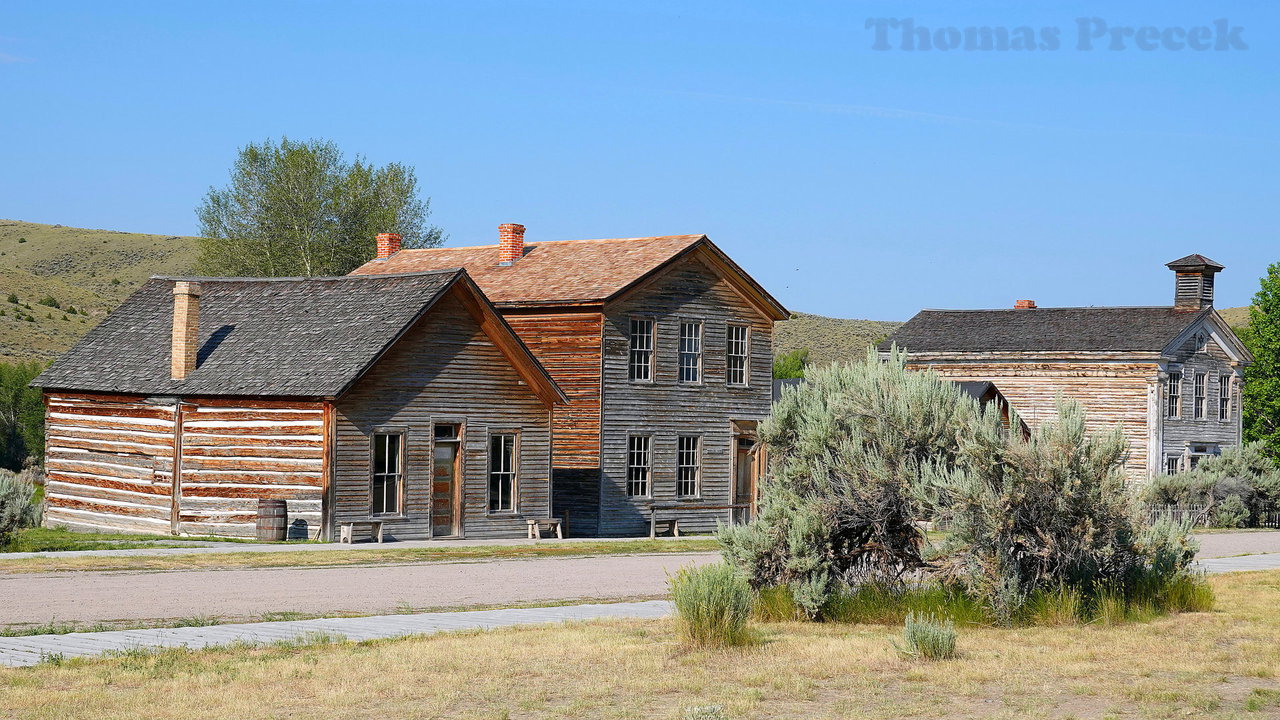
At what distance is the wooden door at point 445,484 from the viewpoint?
29.5 metres

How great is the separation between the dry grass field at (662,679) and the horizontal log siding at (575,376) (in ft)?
66.3

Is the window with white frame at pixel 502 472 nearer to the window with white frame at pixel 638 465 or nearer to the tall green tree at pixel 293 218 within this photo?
the window with white frame at pixel 638 465

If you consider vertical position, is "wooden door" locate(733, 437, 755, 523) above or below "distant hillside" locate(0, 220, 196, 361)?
below

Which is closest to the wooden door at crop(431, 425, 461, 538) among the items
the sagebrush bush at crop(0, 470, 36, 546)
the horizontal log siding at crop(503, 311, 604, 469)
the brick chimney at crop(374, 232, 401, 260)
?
the horizontal log siding at crop(503, 311, 604, 469)

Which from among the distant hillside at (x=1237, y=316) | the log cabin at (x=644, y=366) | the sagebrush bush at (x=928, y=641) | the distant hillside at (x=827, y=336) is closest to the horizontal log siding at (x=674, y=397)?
the log cabin at (x=644, y=366)

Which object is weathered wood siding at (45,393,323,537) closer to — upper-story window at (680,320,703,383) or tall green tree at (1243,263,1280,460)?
upper-story window at (680,320,703,383)

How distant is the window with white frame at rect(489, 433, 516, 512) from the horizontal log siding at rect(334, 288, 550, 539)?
0.55ft

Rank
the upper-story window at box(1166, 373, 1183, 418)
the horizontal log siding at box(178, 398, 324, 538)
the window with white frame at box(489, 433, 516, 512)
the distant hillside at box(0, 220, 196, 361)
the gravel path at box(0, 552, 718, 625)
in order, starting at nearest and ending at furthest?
the gravel path at box(0, 552, 718, 625)
the horizontal log siding at box(178, 398, 324, 538)
the window with white frame at box(489, 433, 516, 512)
the upper-story window at box(1166, 373, 1183, 418)
the distant hillside at box(0, 220, 196, 361)

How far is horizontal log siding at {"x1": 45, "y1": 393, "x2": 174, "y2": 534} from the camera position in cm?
2952

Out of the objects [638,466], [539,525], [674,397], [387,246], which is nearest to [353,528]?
[539,525]

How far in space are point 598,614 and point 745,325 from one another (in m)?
22.2

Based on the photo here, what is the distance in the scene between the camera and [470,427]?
98.4 ft

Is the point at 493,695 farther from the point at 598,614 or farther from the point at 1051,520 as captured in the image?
the point at 1051,520

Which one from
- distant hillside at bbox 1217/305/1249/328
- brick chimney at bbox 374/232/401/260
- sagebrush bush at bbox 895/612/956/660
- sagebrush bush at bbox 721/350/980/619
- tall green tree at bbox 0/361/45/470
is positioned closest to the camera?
sagebrush bush at bbox 895/612/956/660
